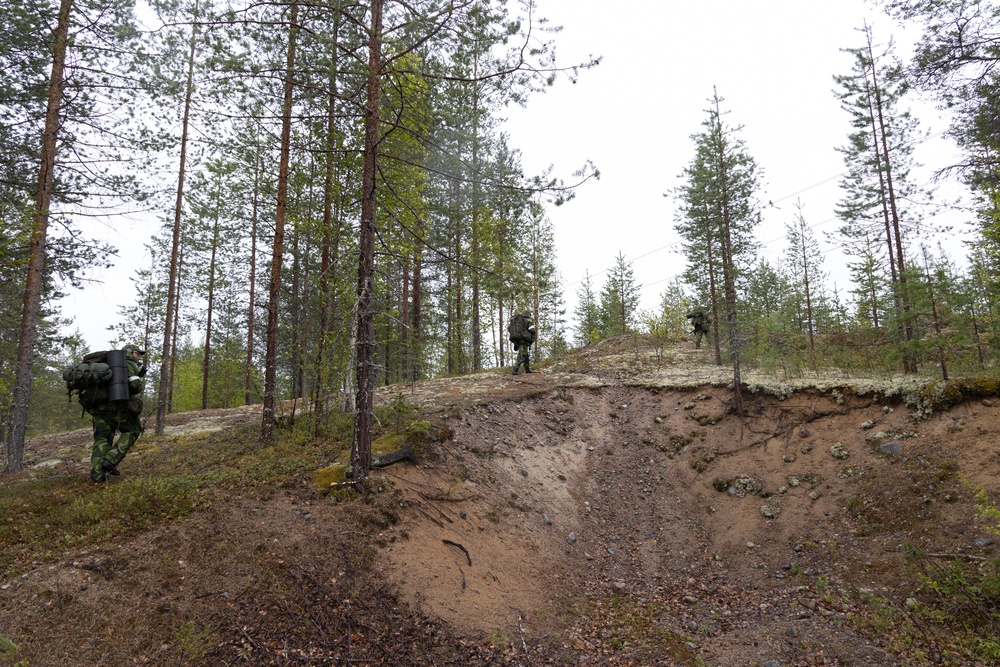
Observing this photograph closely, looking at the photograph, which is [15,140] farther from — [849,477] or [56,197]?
[849,477]

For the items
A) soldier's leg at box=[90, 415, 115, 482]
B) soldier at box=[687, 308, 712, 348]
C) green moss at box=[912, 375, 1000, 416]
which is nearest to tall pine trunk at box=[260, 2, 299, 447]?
soldier's leg at box=[90, 415, 115, 482]

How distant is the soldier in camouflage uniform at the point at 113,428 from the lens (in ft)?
24.5

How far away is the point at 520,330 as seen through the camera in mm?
14906

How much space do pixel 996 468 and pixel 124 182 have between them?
56.0 feet

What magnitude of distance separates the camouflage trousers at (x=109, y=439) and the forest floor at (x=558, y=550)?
33cm

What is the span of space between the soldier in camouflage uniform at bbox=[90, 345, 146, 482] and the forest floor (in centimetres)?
35

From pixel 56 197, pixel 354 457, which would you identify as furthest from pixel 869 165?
pixel 56 197

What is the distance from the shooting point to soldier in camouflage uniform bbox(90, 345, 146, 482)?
747 cm

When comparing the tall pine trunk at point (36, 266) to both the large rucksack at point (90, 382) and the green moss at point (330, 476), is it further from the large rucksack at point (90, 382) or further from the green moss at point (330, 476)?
the green moss at point (330, 476)

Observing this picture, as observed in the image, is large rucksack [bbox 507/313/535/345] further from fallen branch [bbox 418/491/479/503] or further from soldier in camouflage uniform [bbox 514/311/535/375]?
fallen branch [bbox 418/491/479/503]

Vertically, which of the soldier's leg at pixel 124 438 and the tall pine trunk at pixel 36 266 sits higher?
the tall pine trunk at pixel 36 266

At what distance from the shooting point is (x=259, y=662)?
439 centimetres

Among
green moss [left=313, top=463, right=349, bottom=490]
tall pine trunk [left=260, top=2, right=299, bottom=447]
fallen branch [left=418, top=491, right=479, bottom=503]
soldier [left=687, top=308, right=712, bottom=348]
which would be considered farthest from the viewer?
soldier [left=687, top=308, right=712, bottom=348]

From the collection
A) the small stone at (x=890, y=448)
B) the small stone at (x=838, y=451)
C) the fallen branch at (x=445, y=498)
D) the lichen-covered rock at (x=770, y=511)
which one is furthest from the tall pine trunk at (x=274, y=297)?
the small stone at (x=890, y=448)
